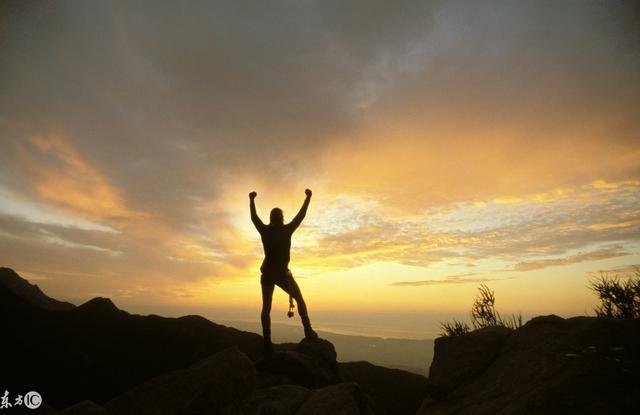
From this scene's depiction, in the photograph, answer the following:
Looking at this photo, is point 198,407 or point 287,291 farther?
point 287,291

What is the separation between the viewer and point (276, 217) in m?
7.93

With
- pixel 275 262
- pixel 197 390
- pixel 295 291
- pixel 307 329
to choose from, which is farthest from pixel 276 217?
pixel 197 390

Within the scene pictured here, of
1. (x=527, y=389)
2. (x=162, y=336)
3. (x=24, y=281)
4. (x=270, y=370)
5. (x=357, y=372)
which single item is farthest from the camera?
(x=24, y=281)

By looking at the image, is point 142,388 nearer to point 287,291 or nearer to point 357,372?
point 287,291

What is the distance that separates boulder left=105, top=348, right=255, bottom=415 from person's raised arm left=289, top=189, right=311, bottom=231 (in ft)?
10.3

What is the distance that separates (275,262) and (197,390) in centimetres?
306

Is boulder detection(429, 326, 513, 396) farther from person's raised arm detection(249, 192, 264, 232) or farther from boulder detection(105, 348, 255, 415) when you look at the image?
person's raised arm detection(249, 192, 264, 232)

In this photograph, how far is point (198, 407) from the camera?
18.4ft

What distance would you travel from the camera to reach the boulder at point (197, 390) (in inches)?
227

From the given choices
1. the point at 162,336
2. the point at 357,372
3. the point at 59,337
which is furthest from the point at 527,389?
the point at 59,337

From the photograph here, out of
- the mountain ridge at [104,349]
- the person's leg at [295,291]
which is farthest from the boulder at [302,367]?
the mountain ridge at [104,349]

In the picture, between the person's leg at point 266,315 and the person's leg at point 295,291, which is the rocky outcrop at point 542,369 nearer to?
the person's leg at point 295,291

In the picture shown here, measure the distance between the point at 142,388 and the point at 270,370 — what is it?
10.5 feet

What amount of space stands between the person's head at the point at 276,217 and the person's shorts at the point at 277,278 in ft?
4.08
